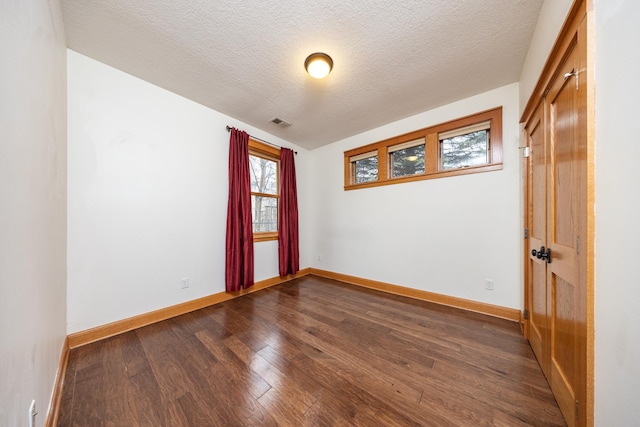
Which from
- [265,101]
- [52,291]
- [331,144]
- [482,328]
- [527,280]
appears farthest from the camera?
[331,144]

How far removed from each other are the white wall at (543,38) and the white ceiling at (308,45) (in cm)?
9

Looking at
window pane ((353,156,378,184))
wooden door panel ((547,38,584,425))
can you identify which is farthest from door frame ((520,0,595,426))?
window pane ((353,156,378,184))

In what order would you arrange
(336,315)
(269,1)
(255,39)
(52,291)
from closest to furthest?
1. (52,291)
2. (269,1)
3. (255,39)
4. (336,315)

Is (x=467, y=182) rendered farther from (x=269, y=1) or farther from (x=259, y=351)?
(x=259, y=351)

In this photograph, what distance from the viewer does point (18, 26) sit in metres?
0.80

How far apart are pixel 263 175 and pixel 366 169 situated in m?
1.74

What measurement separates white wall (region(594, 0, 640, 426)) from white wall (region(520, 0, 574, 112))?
0.52 meters

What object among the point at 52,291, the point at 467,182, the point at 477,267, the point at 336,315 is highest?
the point at 467,182

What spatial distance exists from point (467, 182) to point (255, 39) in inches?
103

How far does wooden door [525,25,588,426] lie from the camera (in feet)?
3.01

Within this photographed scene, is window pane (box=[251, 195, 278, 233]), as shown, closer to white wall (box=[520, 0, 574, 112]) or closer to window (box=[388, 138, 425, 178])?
window (box=[388, 138, 425, 178])

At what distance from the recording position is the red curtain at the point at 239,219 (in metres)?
2.75

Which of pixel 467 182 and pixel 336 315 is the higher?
pixel 467 182

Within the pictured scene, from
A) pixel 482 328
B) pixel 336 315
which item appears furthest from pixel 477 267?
pixel 336 315
